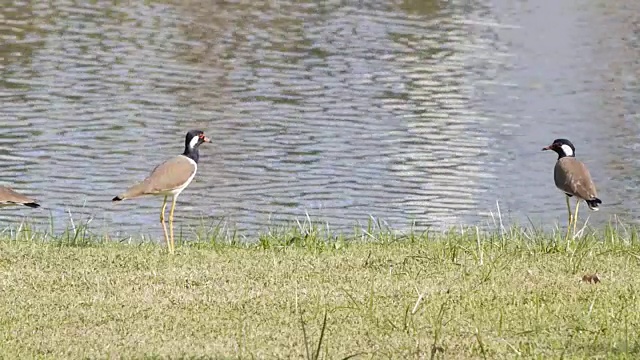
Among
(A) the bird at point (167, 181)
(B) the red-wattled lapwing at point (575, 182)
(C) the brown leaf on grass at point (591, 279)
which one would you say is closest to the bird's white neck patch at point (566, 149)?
(B) the red-wattled lapwing at point (575, 182)

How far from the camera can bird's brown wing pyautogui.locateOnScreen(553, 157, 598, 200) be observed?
11656mm

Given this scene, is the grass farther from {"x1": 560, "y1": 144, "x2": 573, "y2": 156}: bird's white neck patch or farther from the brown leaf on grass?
{"x1": 560, "y1": 144, "x2": 573, "y2": 156}: bird's white neck patch

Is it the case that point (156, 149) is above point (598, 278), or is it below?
below

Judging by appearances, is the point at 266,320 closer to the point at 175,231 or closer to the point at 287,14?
the point at 175,231

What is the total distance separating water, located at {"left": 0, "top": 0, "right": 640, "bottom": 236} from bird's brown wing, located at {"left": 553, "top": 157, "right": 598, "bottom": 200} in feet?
6.85

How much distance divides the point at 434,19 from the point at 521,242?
21179 millimetres

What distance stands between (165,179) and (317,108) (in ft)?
32.6

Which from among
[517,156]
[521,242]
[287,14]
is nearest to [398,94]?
[517,156]

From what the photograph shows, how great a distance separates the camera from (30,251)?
30.7 ft

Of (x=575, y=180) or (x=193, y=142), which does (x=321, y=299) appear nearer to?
(x=193, y=142)

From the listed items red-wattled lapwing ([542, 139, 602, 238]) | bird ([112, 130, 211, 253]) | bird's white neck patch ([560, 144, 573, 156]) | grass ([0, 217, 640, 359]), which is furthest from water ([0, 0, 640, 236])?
grass ([0, 217, 640, 359])

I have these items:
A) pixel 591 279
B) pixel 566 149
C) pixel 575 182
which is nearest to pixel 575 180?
pixel 575 182

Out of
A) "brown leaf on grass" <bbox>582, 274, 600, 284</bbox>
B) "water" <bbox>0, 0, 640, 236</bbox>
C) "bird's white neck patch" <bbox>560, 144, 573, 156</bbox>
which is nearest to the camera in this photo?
"brown leaf on grass" <bbox>582, 274, 600, 284</bbox>

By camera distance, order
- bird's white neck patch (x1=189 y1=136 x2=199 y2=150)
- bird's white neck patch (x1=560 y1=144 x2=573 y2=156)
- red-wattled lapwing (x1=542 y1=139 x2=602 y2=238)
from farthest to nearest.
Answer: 1. bird's white neck patch (x1=560 y1=144 x2=573 y2=156)
2. red-wattled lapwing (x1=542 y1=139 x2=602 y2=238)
3. bird's white neck patch (x1=189 y1=136 x2=199 y2=150)
